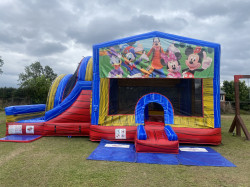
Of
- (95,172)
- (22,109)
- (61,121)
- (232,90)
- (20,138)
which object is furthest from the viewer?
(232,90)

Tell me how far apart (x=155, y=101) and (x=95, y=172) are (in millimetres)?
2638

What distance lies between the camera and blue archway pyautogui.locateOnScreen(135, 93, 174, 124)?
480cm

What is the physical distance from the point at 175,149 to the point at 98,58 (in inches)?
125

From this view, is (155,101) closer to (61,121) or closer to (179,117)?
(179,117)

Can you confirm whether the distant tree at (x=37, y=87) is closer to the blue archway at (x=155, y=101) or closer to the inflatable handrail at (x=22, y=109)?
the inflatable handrail at (x=22, y=109)

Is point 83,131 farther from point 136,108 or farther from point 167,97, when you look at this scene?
point 167,97

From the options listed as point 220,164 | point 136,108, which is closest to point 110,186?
point 220,164

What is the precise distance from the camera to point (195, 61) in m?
4.65

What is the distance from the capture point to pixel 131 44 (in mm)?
4820

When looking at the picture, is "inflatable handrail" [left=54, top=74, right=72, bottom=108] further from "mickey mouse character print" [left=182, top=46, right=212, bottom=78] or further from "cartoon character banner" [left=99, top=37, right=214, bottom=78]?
"mickey mouse character print" [left=182, top=46, right=212, bottom=78]

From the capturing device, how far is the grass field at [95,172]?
8.39 feet

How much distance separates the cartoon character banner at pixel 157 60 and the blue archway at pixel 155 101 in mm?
604

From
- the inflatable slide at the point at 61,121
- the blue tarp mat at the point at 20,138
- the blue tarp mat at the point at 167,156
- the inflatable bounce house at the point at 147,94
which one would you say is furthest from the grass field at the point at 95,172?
the inflatable slide at the point at 61,121

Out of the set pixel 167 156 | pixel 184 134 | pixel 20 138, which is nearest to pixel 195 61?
pixel 184 134
